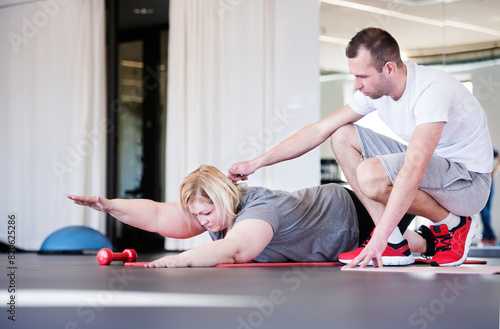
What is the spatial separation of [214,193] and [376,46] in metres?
0.78

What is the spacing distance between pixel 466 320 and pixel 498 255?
3.85 meters

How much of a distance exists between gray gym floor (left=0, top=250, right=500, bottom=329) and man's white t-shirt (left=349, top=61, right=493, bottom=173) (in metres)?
0.72

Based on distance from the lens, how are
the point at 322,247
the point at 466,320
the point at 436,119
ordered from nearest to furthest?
the point at 466,320 → the point at 436,119 → the point at 322,247

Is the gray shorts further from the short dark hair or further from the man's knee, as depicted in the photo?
the short dark hair

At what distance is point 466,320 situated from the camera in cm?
101

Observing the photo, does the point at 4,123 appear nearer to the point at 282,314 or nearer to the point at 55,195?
the point at 55,195

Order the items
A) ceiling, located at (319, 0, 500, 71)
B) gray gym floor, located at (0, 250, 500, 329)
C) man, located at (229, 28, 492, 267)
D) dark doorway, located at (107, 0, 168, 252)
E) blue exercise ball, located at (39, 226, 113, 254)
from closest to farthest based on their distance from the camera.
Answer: gray gym floor, located at (0, 250, 500, 329)
man, located at (229, 28, 492, 267)
blue exercise ball, located at (39, 226, 113, 254)
ceiling, located at (319, 0, 500, 71)
dark doorway, located at (107, 0, 168, 252)

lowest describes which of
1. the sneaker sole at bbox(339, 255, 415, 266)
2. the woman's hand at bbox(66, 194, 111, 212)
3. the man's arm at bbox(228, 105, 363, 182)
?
the sneaker sole at bbox(339, 255, 415, 266)

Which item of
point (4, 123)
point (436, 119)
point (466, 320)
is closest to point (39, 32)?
point (4, 123)

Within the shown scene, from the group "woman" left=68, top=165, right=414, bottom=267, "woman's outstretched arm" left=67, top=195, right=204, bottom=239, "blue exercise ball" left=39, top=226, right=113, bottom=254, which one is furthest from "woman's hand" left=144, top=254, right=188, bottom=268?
"blue exercise ball" left=39, top=226, right=113, bottom=254

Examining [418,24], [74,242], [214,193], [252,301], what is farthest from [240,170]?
[418,24]

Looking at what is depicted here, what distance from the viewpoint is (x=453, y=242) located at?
7.64ft

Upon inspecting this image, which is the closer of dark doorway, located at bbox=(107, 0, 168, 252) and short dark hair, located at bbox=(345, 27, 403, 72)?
short dark hair, located at bbox=(345, 27, 403, 72)

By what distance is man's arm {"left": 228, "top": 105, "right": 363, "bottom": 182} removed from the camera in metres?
2.53
